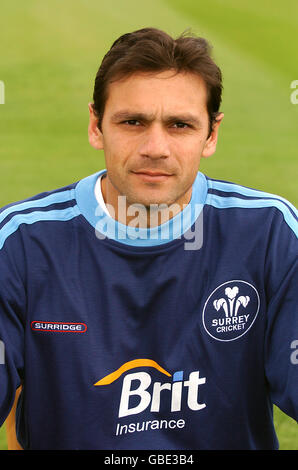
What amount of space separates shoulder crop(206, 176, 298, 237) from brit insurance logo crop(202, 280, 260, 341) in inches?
8.0

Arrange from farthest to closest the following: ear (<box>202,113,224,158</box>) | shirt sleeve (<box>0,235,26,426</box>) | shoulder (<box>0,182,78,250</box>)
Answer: ear (<box>202,113,224,158</box>) < shoulder (<box>0,182,78,250</box>) < shirt sleeve (<box>0,235,26,426</box>)

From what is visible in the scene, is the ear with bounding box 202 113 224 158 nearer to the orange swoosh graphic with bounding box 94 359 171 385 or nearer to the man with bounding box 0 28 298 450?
the man with bounding box 0 28 298 450

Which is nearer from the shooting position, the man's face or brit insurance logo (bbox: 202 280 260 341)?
the man's face

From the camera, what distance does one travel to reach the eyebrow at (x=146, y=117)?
196cm

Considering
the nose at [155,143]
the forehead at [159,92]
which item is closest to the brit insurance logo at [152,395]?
the nose at [155,143]

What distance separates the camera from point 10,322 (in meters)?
1.95

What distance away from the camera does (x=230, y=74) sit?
23.1 ft

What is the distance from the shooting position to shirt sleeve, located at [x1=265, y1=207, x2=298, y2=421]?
1.95 m

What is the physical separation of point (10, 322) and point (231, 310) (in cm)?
61

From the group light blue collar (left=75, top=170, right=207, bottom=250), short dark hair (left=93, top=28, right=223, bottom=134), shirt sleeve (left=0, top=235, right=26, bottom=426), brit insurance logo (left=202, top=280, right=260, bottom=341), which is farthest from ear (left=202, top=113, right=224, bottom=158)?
shirt sleeve (left=0, top=235, right=26, bottom=426)

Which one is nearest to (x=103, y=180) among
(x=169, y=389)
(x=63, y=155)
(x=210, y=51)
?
(x=210, y=51)

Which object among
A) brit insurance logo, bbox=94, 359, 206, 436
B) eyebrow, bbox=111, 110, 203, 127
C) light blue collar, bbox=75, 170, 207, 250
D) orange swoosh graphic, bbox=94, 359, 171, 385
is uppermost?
eyebrow, bbox=111, 110, 203, 127

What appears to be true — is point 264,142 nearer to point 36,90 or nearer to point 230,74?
point 230,74

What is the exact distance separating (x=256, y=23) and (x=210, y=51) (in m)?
6.46
